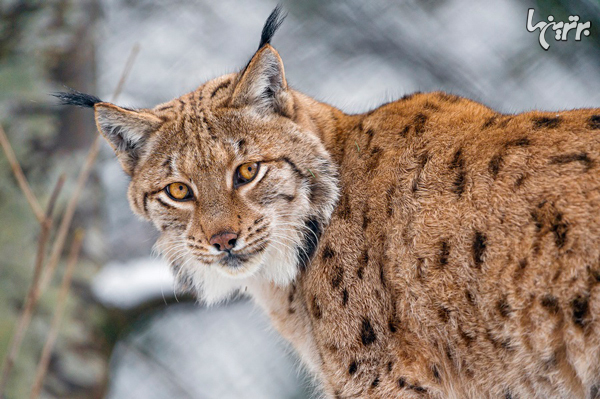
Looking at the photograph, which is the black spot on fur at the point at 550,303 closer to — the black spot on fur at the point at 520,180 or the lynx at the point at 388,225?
the lynx at the point at 388,225

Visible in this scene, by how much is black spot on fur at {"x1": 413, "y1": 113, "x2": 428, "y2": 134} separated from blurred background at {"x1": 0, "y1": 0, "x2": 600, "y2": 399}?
0.66 m

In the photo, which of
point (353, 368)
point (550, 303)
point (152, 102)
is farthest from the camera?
point (152, 102)

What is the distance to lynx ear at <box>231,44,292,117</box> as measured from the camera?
3441 mm

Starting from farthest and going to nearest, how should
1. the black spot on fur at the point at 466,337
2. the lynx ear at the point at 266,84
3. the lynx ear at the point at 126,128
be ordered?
the lynx ear at the point at 126,128 < the lynx ear at the point at 266,84 < the black spot on fur at the point at 466,337

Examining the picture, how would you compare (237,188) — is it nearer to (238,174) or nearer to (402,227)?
(238,174)

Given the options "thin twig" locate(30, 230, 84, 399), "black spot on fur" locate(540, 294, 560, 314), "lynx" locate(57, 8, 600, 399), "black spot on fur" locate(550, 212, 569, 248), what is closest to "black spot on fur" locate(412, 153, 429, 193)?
"lynx" locate(57, 8, 600, 399)

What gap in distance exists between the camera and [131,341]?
5793 mm

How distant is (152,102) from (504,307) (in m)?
4.99

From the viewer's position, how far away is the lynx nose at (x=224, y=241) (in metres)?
3.21

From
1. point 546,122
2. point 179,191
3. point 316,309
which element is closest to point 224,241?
point 179,191

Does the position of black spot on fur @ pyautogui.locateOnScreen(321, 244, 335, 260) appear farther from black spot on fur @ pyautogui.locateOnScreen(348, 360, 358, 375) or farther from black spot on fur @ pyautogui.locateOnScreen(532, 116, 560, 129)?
black spot on fur @ pyautogui.locateOnScreen(532, 116, 560, 129)

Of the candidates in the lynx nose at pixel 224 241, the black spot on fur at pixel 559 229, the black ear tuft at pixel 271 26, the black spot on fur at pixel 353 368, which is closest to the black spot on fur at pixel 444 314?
the black spot on fur at pixel 353 368

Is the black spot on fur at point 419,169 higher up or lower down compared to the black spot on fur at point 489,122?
lower down

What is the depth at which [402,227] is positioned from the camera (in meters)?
3.09
